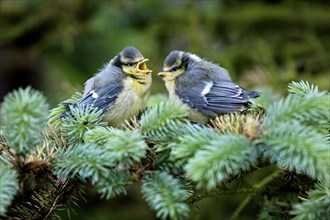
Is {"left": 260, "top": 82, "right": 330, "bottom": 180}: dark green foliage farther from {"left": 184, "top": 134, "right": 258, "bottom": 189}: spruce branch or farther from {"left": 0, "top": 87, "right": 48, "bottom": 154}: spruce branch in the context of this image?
{"left": 0, "top": 87, "right": 48, "bottom": 154}: spruce branch

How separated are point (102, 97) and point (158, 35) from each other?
1413 mm

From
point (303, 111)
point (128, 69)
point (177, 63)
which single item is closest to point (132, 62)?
point (128, 69)

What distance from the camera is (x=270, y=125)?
95 centimetres

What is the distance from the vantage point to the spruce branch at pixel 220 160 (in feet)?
2.89

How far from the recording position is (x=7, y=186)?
89 centimetres

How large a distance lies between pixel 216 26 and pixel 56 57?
0.92 metres

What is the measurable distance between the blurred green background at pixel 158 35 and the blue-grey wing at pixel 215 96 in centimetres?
99

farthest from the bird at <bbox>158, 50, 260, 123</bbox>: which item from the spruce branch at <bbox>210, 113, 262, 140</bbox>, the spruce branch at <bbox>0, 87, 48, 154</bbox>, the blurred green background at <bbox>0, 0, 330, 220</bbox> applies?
the blurred green background at <bbox>0, 0, 330, 220</bbox>

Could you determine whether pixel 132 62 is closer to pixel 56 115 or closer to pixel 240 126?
pixel 56 115

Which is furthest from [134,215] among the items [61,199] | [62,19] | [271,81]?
[61,199]

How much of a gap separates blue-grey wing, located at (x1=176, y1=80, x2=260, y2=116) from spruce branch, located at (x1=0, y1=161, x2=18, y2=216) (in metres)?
0.61

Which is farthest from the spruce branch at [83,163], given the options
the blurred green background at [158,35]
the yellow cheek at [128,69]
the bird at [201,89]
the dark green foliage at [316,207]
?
the blurred green background at [158,35]

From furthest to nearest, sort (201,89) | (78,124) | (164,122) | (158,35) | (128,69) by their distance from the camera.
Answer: (158,35) < (128,69) < (201,89) < (78,124) < (164,122)

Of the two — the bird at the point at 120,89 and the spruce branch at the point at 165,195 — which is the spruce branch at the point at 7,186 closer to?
the spruce branch at the point at 165,195
